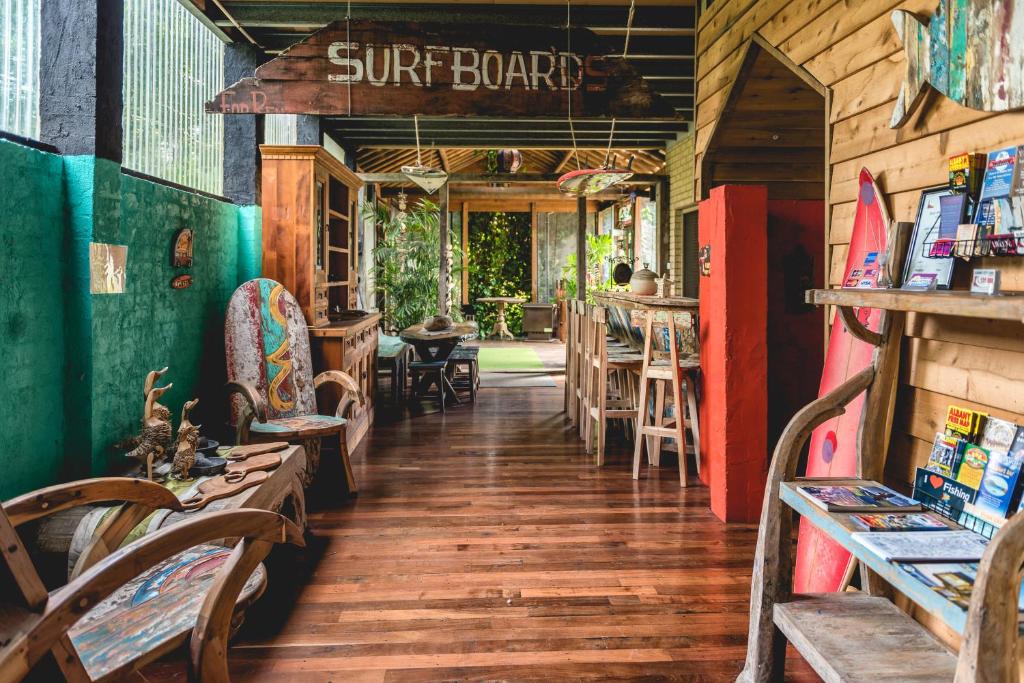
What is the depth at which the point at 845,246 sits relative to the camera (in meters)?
2.68

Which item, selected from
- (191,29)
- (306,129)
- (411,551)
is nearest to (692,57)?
(306,129)

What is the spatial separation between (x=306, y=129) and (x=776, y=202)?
176 inches

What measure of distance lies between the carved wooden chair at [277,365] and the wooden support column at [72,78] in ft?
4.95

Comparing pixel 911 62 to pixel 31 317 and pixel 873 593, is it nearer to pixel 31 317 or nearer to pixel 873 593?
pixel 873 593

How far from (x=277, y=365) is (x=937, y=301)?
11.4 ft

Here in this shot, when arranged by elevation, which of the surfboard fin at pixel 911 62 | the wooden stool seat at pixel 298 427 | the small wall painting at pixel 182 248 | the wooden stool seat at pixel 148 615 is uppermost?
the surfboard fin at pixel 911 62

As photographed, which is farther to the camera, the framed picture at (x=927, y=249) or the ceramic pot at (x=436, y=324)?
the ceramic pot at (x=436, y=324)

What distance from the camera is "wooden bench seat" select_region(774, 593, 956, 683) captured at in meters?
1.51

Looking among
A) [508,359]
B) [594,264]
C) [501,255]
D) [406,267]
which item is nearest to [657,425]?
[508,359]

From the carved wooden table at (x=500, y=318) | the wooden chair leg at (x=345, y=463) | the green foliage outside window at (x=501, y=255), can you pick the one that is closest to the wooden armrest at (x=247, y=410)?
the wooden chair leg at (x=345, y=463)

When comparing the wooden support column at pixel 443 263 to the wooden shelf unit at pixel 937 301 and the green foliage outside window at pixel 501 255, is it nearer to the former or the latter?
the green foliage outside window at pixel 501 255

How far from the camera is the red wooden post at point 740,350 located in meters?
3.54

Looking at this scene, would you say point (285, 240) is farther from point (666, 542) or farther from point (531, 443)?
point (666, 542)

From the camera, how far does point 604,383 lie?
452cm
